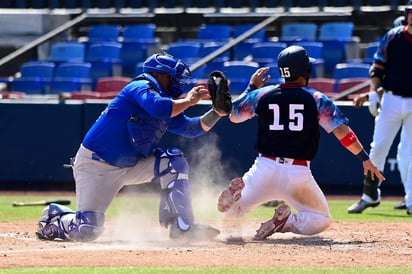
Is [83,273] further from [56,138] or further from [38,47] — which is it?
[38,47]

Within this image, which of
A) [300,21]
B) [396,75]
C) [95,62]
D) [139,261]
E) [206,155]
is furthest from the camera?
[300,21]

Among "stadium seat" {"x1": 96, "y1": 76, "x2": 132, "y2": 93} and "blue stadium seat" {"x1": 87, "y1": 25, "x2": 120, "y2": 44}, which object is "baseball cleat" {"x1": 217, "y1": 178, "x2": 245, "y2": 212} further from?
"blue stadium seat" {"x1": 87, "y1": 25, "x2": 120, "y2": 44}

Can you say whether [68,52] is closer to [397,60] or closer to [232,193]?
[397,60]

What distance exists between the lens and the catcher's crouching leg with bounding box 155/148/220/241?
8188 mm

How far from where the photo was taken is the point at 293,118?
8.09 meters

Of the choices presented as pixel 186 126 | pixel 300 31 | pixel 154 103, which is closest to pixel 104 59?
pixel 300 31

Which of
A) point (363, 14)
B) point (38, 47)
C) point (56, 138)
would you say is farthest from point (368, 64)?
point (38, 47)

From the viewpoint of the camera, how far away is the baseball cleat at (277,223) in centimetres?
826

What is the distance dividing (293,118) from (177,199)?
111 centimetres

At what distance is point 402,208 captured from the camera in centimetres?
1189

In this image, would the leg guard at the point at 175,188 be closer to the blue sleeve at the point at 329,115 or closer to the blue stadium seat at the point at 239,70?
the blue sleeve at the point at 329,115

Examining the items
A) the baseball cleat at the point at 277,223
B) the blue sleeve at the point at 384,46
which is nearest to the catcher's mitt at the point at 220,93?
the baseball cleat at the point at 277,223

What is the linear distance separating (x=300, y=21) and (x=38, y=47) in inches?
189

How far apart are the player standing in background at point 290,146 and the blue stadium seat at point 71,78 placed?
873 centimetres
